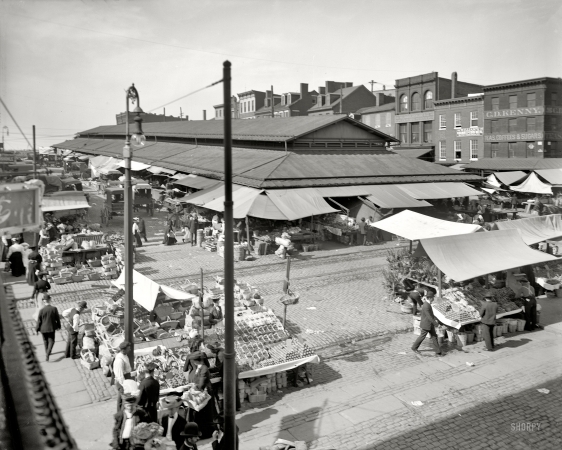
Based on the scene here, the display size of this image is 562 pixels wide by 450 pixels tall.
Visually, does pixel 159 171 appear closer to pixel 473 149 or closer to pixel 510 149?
pixel 473 149

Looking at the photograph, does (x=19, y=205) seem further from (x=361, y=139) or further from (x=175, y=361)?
(x=361, y=139)

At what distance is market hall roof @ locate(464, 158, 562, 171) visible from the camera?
1740 inches

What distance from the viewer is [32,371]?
2904mm

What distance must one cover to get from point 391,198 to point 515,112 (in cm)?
2599

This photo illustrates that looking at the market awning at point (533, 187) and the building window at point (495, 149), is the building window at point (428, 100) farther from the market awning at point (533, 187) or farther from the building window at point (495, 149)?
the market awning at point (533, 187)

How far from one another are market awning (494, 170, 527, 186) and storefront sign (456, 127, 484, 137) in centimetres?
992

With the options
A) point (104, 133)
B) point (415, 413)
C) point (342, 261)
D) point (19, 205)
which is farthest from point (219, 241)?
point (104, 133)

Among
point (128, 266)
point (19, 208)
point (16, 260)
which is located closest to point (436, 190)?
point (16, 260)

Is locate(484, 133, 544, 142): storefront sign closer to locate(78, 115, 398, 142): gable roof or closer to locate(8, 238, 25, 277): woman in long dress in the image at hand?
locate(78, 115, 398, 142): gable roof

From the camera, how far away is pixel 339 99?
234 feet

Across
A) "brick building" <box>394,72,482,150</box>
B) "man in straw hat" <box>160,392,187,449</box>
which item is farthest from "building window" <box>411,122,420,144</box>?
"man in straw hat" <box>160,392,187,449</box>

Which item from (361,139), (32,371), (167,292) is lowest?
(167,292)

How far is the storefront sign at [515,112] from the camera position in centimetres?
4521

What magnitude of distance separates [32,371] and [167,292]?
10.9 m
